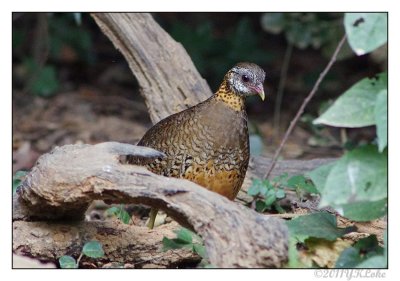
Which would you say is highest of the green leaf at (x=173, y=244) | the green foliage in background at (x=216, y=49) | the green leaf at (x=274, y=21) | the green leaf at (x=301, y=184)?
the green leaf at (x=274, y=21)

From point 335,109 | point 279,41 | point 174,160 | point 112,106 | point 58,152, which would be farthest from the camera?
point 279,41

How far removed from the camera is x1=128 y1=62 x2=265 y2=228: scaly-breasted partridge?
13.4 feet

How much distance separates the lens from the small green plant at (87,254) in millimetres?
3494

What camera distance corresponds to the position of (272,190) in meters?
4.58

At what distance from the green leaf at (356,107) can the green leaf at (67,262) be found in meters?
1.22

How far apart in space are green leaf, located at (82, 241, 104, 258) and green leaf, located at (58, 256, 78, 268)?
0.07 m

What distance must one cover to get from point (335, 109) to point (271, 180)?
207 centimetres

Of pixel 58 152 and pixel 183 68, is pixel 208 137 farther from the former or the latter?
pixel 183 68

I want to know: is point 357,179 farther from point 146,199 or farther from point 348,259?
point 146,199

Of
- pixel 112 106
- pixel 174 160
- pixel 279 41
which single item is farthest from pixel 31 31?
pixel 174 160

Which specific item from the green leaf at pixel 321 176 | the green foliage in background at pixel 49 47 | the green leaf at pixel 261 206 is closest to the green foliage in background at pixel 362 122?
the green leaf at pixel 321 176

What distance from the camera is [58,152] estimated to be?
3.57m

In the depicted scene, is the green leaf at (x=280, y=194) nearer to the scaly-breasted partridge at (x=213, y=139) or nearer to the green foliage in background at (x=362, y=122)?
the scaly-breasted partridge at (x=213, y=139)

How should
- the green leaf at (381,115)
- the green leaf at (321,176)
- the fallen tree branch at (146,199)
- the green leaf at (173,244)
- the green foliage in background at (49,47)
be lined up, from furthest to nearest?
the green foliage in background at (49,47) → the green leaf at (173,244) → the green leaf at (321,176) → the fallen tree branch at (146,199) → the green leaf at (381,115)
